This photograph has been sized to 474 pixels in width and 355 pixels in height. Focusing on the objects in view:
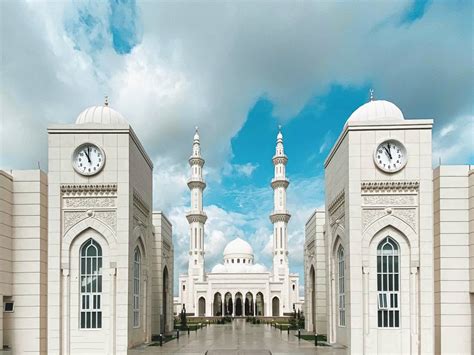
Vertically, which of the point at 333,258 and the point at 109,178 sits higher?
the point at 109,178

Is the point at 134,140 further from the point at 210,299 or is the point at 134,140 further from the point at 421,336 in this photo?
the point at 210,299

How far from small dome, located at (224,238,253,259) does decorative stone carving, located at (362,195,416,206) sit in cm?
4302

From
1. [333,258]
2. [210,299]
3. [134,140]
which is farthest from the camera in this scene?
[210,299]

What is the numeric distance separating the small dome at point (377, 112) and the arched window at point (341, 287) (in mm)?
4684

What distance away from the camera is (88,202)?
18047mm

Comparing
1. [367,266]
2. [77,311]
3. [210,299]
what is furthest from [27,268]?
[210,299]

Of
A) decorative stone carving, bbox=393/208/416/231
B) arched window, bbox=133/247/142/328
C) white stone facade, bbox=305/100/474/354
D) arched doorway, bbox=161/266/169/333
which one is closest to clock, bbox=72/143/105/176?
arched window, bbox=133/247/142/328

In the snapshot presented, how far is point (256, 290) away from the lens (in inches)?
2079

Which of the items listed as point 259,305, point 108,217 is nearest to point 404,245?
point 108,217

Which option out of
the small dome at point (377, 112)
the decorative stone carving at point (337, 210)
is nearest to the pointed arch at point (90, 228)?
the decorative stone carving at point (337, 210)

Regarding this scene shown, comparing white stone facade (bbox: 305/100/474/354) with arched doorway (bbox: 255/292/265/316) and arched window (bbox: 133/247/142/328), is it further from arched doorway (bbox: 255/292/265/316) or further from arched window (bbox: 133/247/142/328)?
arched doorway (bbox: 255/292/265/316)

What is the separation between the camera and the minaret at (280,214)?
51.5m

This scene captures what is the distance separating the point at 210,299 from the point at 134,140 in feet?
117

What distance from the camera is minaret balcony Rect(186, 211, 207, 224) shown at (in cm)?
5127
